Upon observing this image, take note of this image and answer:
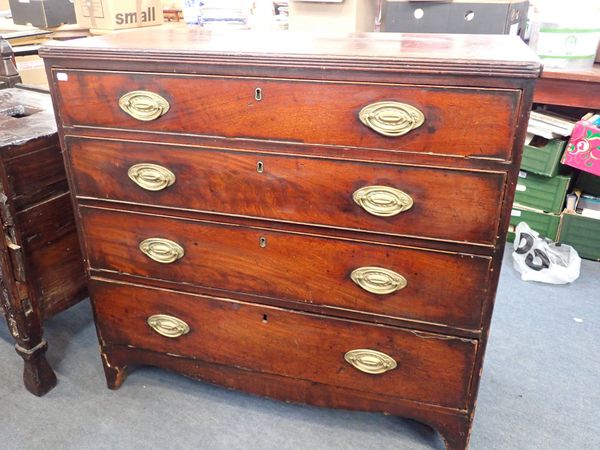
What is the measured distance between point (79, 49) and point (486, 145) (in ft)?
2.85

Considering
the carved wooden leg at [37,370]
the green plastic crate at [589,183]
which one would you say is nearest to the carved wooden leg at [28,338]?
the carved wooden leg at [37,370]

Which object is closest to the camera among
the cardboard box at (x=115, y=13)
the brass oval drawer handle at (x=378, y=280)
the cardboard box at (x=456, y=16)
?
the brass oval drawer handle at (x=378, y=280)

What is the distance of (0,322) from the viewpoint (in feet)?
6.31

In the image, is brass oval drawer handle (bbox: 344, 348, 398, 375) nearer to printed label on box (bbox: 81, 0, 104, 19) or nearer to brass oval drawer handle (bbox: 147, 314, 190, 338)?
brass oval drawer handle (bbox: 147, 314, 190, 338)

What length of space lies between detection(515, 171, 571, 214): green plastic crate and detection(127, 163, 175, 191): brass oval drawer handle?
5.52 ft

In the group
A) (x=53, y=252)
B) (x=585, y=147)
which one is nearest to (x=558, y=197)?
(x=585, y=147)

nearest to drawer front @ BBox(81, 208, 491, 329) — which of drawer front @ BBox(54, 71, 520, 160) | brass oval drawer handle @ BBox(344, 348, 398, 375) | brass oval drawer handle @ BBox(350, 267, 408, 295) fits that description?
brass oval drawer handle @ BBox(350, 267, 408, 295)

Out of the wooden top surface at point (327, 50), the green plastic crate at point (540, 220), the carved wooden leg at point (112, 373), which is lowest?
the carved wooden leg at point (112, 373)

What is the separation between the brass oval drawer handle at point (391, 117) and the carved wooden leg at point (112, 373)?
1031 millimetres

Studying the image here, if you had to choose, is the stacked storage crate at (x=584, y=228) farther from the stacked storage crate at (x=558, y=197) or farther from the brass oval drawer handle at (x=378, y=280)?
the brass oval drawer handle at (x=378, y=280)

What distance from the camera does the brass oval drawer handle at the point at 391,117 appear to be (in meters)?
1.04

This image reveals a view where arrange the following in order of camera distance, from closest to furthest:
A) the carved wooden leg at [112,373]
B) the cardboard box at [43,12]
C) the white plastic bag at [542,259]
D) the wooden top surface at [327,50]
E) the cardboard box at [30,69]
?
1. the wooden top surface at [327,50]
2. the carved wooden leg at [112,373]
3. the white plastic bag at [542,259]
4. the cardboard box at [30,69]
5. the cardboard box at [43,12]

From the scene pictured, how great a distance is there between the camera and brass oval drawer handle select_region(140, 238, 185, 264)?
1.34m

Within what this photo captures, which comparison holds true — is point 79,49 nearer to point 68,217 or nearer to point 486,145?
point 68,217
